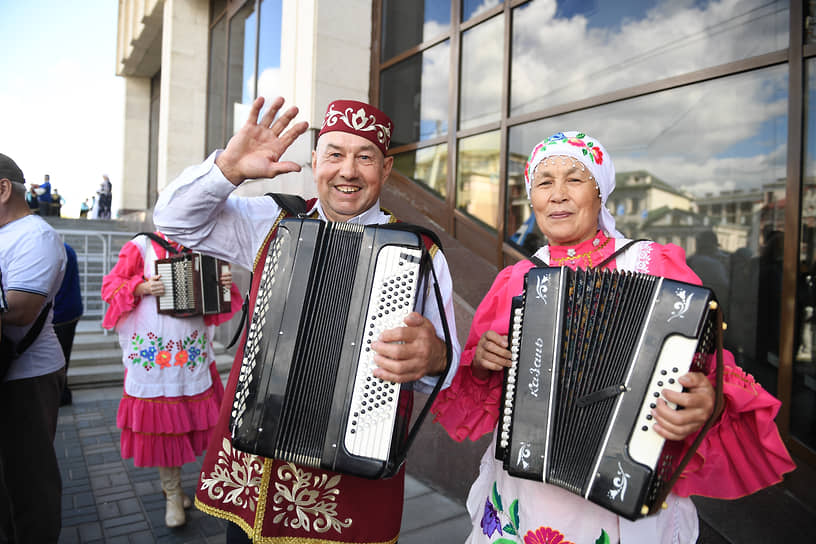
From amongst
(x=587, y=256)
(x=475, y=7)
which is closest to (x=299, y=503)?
(x=587, y=256)

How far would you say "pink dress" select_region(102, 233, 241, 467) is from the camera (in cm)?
326

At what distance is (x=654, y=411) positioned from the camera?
51.3 inches

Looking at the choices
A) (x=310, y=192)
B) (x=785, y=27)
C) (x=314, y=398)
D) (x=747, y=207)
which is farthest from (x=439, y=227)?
(x=314, y=398)

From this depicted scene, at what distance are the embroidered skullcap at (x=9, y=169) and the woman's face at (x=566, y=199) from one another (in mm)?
2510

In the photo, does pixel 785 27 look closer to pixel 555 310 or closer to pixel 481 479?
pixel 555 310

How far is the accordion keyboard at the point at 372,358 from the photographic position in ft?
4.56

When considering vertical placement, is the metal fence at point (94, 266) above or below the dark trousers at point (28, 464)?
above

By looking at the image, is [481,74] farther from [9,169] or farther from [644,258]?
[9,169]

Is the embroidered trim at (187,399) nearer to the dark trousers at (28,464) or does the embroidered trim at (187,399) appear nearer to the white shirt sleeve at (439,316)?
the dark trousers at (28,464)

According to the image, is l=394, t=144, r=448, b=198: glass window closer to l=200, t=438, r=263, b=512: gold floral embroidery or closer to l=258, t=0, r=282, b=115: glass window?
l=258, t=0, r=282, b=115: glass window

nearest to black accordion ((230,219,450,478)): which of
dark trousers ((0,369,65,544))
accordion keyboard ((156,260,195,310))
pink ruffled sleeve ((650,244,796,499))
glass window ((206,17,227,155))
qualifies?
pink ruffled sleeve ((650,244,796,499))

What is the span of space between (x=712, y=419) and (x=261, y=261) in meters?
1.47

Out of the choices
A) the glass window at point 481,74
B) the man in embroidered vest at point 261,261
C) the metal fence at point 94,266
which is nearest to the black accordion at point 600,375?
the man in embroidered vest at point 261,261

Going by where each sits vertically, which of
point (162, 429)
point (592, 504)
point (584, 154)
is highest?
point (584, 154)
